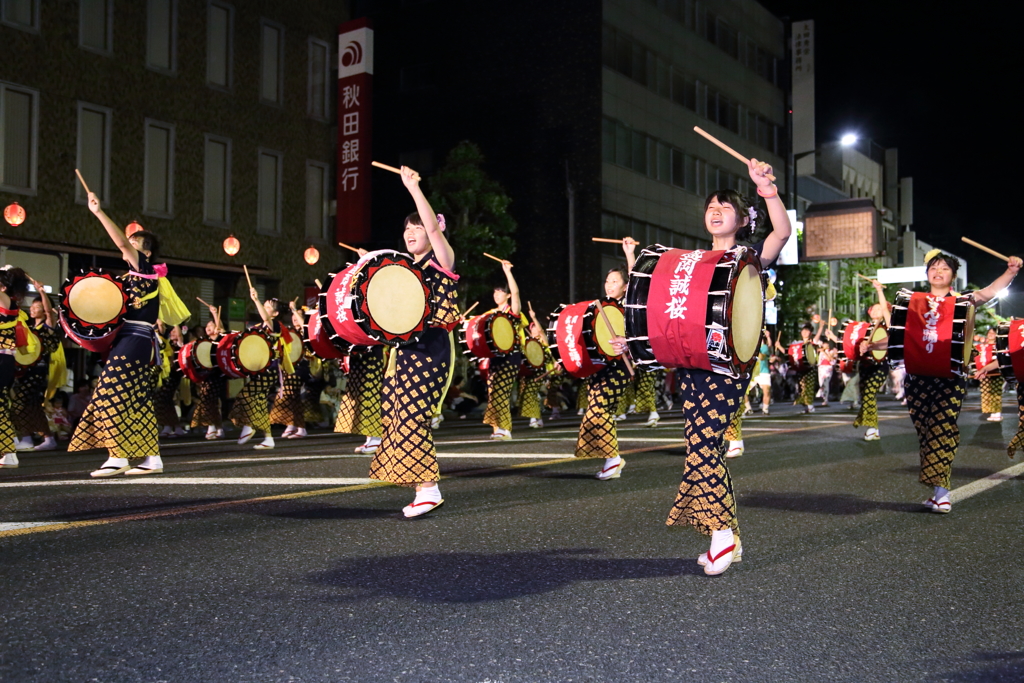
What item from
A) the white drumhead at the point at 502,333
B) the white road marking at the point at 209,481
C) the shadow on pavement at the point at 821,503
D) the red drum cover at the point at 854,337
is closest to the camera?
the shadow on pavement at the point at 821,503

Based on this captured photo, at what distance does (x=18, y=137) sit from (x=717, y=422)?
19.5 meters

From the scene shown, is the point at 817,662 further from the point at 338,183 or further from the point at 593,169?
the point at 593,169

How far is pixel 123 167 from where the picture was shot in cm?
2223

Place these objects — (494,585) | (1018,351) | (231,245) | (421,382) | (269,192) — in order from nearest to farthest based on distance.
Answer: (494,585)
(421,382)
(1018,351)
(231,245)
(269,192)

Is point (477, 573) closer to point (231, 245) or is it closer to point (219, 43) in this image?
point (231, 245)

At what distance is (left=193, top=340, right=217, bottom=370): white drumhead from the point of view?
1448 cm

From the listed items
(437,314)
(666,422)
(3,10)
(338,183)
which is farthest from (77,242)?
(437,314)

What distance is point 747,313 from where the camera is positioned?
194 inches

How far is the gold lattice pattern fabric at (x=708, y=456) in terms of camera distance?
484 centimetres

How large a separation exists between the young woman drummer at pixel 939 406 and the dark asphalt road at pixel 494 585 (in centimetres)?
27

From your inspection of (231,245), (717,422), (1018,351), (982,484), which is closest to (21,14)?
(231,245)

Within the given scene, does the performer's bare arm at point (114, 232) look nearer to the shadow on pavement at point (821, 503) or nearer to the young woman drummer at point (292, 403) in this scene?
the shadow on pavement at point (821, 503)

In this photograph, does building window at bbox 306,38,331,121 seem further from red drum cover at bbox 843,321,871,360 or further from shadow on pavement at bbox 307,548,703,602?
shadow on pavement at bbox 307,548,703,602

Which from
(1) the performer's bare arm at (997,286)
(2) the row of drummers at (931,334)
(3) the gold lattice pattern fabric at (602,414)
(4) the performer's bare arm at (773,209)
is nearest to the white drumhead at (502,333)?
(3) the gold lattice pattern fabric at (602,414)
